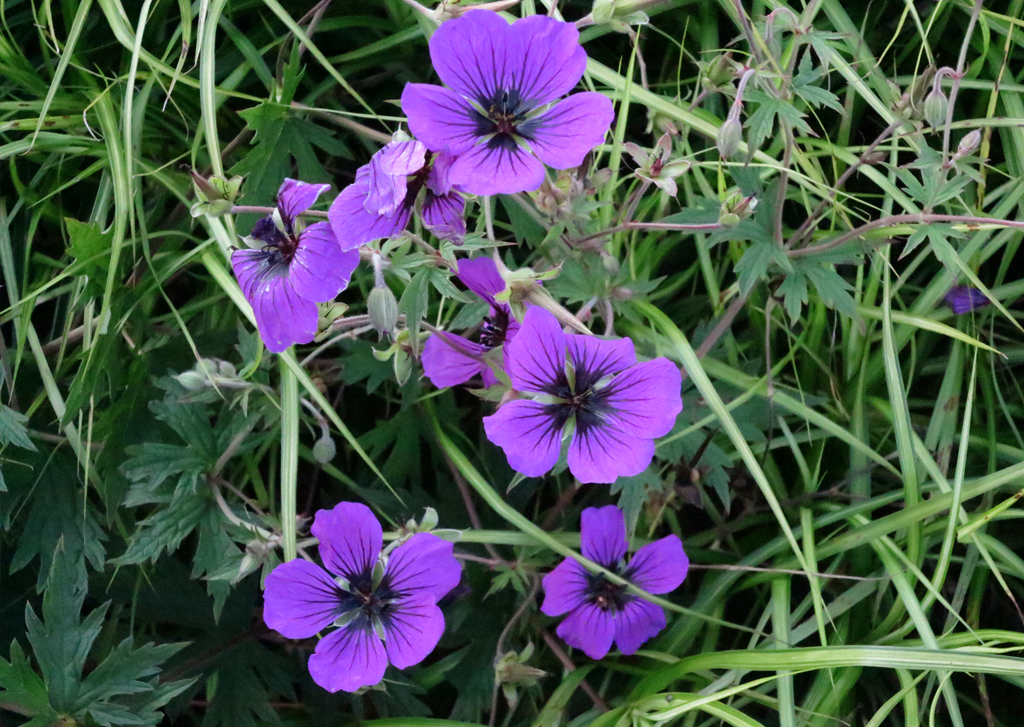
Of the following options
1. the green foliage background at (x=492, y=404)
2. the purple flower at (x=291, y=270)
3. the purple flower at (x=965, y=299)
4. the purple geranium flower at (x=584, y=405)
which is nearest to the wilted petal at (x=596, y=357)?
the purple geranium flower at (x=584, y=405)

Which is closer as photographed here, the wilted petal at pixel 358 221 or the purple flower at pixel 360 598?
the wilted petal at pixel 358 221

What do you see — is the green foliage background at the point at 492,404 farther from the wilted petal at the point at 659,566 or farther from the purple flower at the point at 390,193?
the purple flower at the point at 390,193

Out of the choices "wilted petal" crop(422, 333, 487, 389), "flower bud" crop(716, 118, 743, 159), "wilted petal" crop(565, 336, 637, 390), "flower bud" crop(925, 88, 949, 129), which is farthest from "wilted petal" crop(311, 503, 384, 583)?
"flower bud" crop(925, 88, 949, 129)

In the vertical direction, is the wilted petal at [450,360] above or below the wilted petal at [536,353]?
above

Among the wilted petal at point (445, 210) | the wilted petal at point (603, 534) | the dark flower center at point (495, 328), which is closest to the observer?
the wilted petal at point (445, 210)

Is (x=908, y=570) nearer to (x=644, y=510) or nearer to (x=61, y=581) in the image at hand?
(x=644, y=510)

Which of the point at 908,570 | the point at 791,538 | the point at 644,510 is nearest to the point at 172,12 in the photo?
the point at 644,510
